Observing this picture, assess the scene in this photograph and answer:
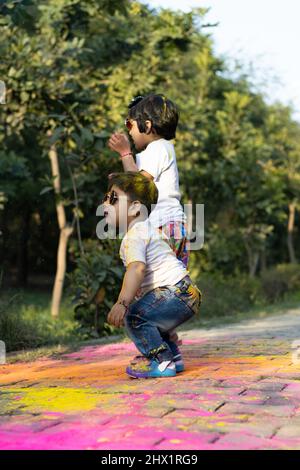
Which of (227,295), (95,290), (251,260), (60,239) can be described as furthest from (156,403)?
(251,260)

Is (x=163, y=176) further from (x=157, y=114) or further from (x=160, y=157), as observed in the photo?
(x=157, y=114)

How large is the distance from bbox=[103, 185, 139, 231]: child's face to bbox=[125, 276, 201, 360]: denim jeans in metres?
0.40

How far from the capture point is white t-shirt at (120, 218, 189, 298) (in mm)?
3969

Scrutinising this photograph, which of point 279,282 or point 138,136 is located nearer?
point 138,136

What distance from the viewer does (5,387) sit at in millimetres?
3812

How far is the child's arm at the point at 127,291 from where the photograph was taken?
363 cm

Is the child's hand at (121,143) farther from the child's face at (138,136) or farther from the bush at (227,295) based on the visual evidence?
the bush at (227,295)

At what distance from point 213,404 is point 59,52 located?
25.1 feet

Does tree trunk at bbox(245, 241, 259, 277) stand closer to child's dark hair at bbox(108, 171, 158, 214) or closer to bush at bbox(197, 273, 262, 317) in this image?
bush at bbox(197, 273, 262, 317)

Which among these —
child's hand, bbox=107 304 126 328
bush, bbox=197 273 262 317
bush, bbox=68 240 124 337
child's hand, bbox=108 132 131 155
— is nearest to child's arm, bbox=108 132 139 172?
child's hand, bbox=108 132 131 155

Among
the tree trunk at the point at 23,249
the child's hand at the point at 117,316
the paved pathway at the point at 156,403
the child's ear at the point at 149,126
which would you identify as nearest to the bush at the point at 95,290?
the paved pathway at the point at 156,403

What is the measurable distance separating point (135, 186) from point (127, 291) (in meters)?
0.59

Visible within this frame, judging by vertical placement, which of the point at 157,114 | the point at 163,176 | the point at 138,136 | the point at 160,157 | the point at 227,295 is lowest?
the point at 227,295

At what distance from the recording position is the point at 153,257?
13.1 ft
